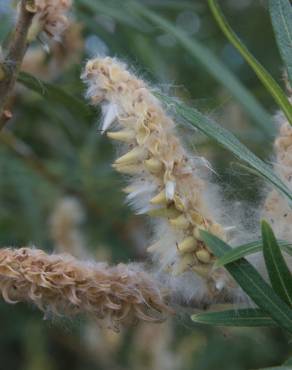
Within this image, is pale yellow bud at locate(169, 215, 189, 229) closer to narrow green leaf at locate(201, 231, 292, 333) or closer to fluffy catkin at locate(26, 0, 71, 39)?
narrow green leaf at locate(201, 231, 292, 333)

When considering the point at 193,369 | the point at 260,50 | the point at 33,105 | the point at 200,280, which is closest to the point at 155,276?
the point at 200,280

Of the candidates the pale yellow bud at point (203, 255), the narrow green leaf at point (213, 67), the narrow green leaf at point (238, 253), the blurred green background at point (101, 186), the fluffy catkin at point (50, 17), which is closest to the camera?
the narrow green leaf at point (238, 253)

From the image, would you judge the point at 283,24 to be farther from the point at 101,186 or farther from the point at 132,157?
the point at 101,186

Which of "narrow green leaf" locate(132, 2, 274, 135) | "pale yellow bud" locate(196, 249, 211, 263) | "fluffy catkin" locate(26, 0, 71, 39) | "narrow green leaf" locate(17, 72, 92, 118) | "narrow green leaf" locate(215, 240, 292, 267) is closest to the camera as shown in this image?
"narrow green leaf" locate(215, 240, 292, 267)

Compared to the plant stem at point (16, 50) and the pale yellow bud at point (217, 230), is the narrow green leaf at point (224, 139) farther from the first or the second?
the plant stem at point (16, 50)

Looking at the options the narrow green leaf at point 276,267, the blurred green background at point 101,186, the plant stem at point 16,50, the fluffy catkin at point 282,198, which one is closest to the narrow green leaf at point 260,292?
the narrow green leaf at point 276,267

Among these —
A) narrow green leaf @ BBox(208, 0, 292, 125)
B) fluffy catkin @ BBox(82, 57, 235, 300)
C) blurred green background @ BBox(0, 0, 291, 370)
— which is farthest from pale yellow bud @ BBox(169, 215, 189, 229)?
blurred green background @ BBox(0, 0, 291, 370)
